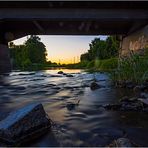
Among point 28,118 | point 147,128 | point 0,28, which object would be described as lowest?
point 147,128

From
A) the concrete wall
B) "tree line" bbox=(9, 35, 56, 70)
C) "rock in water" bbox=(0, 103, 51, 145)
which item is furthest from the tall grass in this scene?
"tree line" bbox=(9, 35, 56, 70)

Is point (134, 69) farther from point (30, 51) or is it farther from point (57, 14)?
point (30, 51)

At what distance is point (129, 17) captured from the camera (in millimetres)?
26641

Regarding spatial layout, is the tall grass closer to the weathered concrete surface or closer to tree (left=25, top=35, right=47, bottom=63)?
the weathered concrete surface

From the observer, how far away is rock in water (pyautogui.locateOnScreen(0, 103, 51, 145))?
595 centimetres

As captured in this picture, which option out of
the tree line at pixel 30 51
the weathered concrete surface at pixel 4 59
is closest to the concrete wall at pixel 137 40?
the weathered concrete surface at pixel 4 59

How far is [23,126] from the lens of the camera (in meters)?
6.20

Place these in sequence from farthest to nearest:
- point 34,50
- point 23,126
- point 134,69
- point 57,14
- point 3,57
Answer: point 34,50, point 3,57, point 57,14, point 134,69, point 23,126

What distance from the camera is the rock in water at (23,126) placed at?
234 inches

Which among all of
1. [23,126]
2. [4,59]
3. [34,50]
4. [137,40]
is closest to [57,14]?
[137,40]

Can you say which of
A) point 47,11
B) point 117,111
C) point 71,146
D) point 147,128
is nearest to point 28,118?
point 71,146

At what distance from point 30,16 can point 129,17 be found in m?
9.56

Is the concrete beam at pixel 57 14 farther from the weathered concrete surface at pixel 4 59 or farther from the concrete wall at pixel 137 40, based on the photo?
the weathered concrete surface at pixel 4 59

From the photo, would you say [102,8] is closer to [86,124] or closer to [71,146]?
[86,124]
